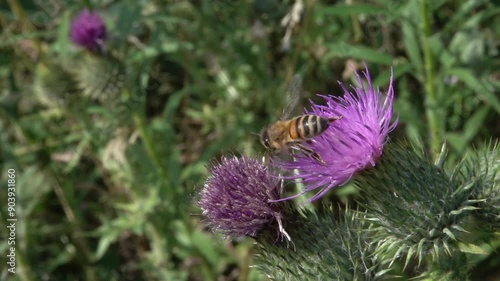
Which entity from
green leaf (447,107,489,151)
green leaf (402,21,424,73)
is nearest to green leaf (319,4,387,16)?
green leaf (402,21,424,73)

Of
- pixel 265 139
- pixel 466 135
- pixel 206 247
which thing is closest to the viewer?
pixel 265 139

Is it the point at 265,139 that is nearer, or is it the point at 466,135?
the point at 265,139

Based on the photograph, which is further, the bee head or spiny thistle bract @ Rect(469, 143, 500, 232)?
the bee head

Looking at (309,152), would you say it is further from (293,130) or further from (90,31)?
(90,31)

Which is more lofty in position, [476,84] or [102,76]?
[476,84]

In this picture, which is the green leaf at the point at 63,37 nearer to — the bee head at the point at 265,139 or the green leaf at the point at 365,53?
the green leaf at the point at 365,53

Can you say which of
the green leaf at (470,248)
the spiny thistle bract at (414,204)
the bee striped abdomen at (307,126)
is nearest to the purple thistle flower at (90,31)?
the bee striped abdomen at (307,126)

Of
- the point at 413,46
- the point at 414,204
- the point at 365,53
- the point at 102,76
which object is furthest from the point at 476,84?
the point at 102,76

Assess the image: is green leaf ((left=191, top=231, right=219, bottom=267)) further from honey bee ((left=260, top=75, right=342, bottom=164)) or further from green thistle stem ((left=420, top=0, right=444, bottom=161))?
honey bee ((left=260, top=75, right=342, bottom=164))
